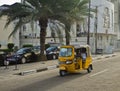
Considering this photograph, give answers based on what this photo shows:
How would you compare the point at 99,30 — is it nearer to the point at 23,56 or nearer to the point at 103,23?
the point at 103,23

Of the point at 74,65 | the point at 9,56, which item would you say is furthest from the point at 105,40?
the point at 74,65

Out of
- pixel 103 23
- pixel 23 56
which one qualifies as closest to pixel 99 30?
pixel 103 23

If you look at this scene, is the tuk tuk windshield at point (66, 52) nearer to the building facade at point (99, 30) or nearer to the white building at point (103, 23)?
the building facade at point (99, 30)

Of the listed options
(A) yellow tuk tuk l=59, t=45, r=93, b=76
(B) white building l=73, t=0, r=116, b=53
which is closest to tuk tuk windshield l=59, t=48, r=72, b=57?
(A) yellow tuk tuk l=59, t=45, r=93, b=76

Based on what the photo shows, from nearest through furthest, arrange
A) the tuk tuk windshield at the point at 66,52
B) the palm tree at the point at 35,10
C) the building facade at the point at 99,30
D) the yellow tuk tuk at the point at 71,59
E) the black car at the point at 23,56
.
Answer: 1. the yellow tuk tuk at the point at 71,59
2. the tuk tuk windshield at the point at 66,52
3. the black car at the point at 23,56
4. the palm tree at the point at 35,10
5. the building facade at the point at 99,30

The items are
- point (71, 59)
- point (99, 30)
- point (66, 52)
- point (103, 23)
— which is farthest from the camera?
point (103, 23)

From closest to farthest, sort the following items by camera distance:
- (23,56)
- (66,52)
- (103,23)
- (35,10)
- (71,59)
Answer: (71,59) < (66,52) < (23,56) < (35,10) < (103,23)

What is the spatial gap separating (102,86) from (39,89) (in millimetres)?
2626

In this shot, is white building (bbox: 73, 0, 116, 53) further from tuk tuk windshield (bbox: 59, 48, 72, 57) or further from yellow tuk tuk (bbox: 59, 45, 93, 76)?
tuk tuk windshield (bbox: 59, 48, 72, 57)

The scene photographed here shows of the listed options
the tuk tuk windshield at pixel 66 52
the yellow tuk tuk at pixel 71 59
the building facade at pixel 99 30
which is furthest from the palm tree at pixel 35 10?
the building facade at pixel 99 30

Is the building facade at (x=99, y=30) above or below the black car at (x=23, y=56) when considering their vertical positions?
above

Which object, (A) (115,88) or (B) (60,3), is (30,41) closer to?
(B) (60,3)

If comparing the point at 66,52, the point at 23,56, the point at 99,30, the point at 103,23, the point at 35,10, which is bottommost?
the point at 23,56

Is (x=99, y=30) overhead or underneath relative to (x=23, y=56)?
overhead
